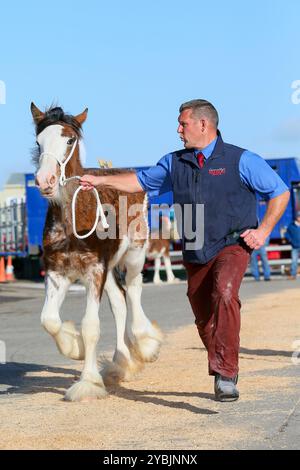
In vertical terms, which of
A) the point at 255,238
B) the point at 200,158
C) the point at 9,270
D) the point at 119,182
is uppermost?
the point at 200,158

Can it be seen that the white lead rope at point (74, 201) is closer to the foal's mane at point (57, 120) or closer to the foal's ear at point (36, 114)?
the foal's mane at point (57, 120)

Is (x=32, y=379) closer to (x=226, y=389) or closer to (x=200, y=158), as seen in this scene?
(x=226, y=389)

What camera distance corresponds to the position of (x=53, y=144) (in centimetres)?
865

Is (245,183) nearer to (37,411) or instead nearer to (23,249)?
(37,411)

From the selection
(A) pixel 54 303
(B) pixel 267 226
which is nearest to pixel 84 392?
(A) pixel 54 303

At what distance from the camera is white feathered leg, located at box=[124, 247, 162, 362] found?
392 inches

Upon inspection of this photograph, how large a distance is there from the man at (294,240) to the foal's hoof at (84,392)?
68.3 feet

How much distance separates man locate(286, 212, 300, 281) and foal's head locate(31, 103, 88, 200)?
2033 cm

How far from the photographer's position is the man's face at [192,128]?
7.61m

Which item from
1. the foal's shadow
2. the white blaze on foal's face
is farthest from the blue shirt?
the foal's shadow

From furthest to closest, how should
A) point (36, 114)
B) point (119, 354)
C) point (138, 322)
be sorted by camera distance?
point (138, 322)
point (119, 354)
point (36, 114)

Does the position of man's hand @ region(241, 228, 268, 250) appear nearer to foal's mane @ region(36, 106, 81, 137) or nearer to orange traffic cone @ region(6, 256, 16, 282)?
foal's mane @ region(36, 106, 81, 137)

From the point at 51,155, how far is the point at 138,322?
7.91 feet
